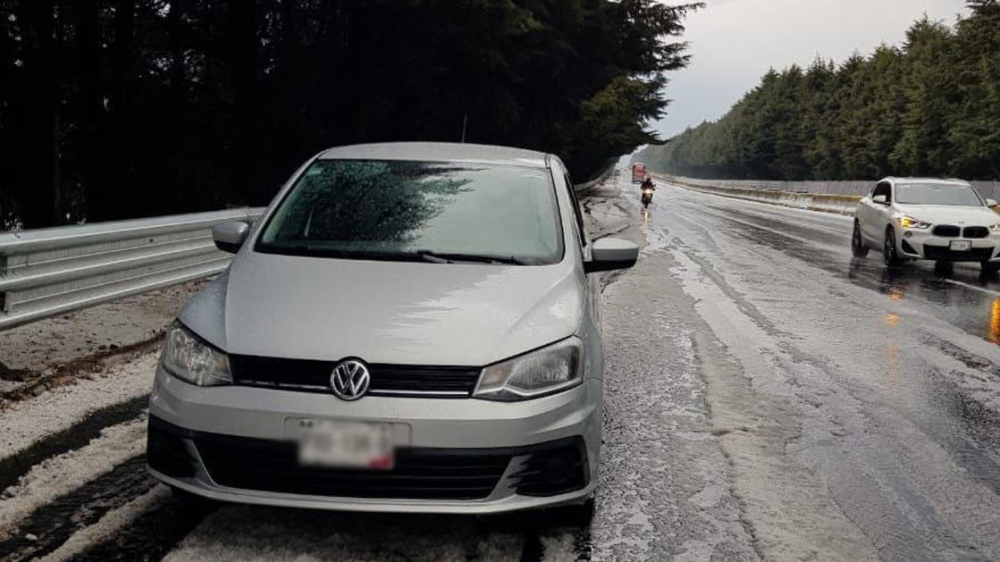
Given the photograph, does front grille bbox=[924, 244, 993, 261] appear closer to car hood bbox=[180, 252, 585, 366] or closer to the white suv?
the white suv

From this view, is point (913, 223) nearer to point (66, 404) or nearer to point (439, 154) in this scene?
point (439, 154)

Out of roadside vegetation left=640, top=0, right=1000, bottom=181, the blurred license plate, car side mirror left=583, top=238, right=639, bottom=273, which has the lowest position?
the blurred license plate

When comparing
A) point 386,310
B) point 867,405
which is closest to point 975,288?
point 867,405

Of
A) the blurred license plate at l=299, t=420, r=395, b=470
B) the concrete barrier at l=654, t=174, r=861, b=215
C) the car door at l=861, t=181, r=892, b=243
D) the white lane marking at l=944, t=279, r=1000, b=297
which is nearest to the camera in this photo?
the blurred license plate at l=299, t=420, r=395, b=470

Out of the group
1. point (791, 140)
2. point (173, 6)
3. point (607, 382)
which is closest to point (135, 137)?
point (173, 6)

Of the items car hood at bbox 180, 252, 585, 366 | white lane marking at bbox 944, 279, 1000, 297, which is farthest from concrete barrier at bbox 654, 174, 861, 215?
car hood at bbox 180, 252, 585, 366

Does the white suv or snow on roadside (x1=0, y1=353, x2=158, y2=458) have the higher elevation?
the white suv

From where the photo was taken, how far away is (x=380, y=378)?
128 inches

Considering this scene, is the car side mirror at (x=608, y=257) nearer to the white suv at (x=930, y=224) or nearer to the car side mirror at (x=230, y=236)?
the car side mirror at (x=230, y=236)

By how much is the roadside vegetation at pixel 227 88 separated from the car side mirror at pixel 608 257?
11.1 m

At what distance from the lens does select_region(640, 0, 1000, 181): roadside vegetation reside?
67.9m

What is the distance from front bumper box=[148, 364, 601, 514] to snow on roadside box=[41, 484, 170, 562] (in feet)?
1.12

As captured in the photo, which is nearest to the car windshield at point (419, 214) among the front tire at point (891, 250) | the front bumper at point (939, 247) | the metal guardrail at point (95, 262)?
the metal guardrail at point (95, 262)

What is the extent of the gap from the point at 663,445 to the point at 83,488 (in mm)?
2874
